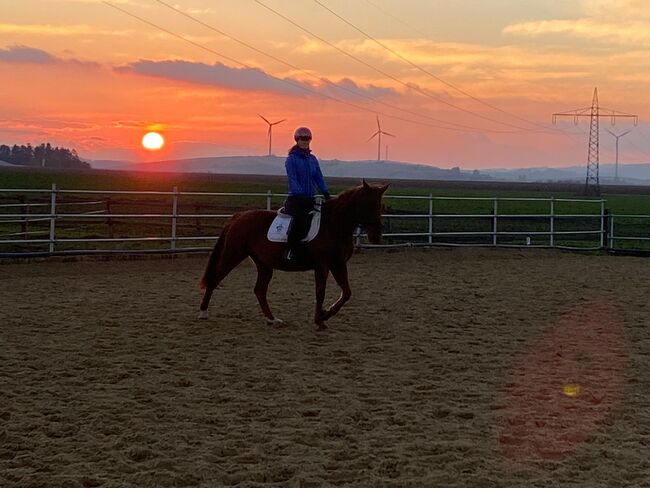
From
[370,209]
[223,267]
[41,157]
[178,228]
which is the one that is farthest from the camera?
[41,157]

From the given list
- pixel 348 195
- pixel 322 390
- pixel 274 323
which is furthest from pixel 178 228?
pixel 322 390

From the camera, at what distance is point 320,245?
7.89m

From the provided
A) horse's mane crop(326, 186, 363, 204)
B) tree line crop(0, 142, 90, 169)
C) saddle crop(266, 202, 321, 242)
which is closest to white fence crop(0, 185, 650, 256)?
saddle crop(266, 202, 321, 242)

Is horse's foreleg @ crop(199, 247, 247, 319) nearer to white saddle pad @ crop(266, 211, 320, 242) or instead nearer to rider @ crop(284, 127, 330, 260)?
white saddle pad @ crop(266, 211, 320, 242)

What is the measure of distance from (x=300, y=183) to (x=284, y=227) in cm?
48

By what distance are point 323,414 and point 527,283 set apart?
8.05 m

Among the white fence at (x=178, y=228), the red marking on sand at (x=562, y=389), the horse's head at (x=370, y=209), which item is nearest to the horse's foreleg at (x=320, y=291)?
the horse's head at (x=370, y=209)

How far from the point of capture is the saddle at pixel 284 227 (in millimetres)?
7909

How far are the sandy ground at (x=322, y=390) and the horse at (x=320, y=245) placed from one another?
0.39m

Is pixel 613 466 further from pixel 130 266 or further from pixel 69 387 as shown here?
pixel 130 266

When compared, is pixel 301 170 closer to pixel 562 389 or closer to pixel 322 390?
pixel 322 390

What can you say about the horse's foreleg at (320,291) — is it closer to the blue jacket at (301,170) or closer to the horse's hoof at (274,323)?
the horse's hoof at (274,323)

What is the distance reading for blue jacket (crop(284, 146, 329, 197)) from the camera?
7820 mm

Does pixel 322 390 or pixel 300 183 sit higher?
pixel 300 183
